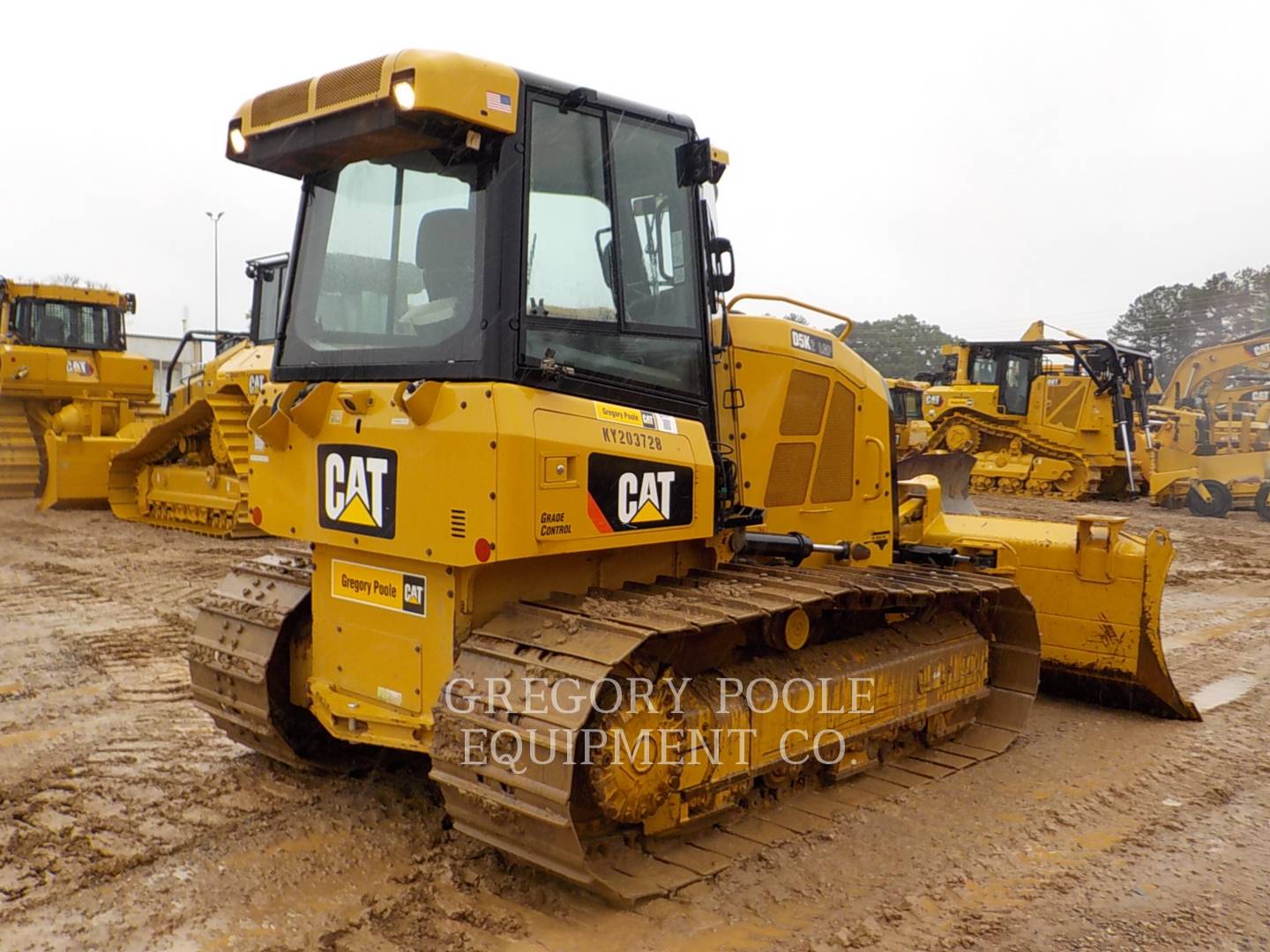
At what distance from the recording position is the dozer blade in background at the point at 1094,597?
575cm

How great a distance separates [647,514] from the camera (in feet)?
12.4

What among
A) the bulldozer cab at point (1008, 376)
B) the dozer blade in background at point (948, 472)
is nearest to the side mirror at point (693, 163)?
the dozer blade in background at point (948, 472)

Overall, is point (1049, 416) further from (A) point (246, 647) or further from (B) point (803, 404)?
(A) point (246, 647)

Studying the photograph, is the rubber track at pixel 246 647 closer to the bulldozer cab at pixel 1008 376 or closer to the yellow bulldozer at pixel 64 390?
the yellow bulldozer at pixel 64 390

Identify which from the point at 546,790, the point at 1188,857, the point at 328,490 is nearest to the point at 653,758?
the point at 546,790

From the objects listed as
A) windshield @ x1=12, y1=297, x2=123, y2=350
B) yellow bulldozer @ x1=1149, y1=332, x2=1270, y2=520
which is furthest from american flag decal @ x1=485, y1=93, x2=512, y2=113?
yellow bulldozer @ x1=1149, y1=332, x2=1270, y2=520

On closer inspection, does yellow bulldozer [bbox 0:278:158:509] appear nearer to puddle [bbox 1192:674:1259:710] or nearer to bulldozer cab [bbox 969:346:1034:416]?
puddle [bbox 1192:674:1259:710]

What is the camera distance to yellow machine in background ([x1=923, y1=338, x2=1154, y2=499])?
18.1 m

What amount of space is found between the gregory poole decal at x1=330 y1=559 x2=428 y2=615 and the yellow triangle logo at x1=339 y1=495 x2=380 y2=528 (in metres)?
0.20

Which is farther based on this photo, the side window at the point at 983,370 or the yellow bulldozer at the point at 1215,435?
the side window at the point at 983,370

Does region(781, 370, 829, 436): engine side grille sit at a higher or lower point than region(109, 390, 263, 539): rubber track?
higher

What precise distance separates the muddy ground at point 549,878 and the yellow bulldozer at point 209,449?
6060 mm

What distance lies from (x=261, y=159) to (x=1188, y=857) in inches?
176

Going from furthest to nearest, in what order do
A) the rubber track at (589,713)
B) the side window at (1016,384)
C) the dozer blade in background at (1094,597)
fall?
the side window at (1016,384) < the dozer blade in background at (1094,597) < the rubber track at (589,713)
